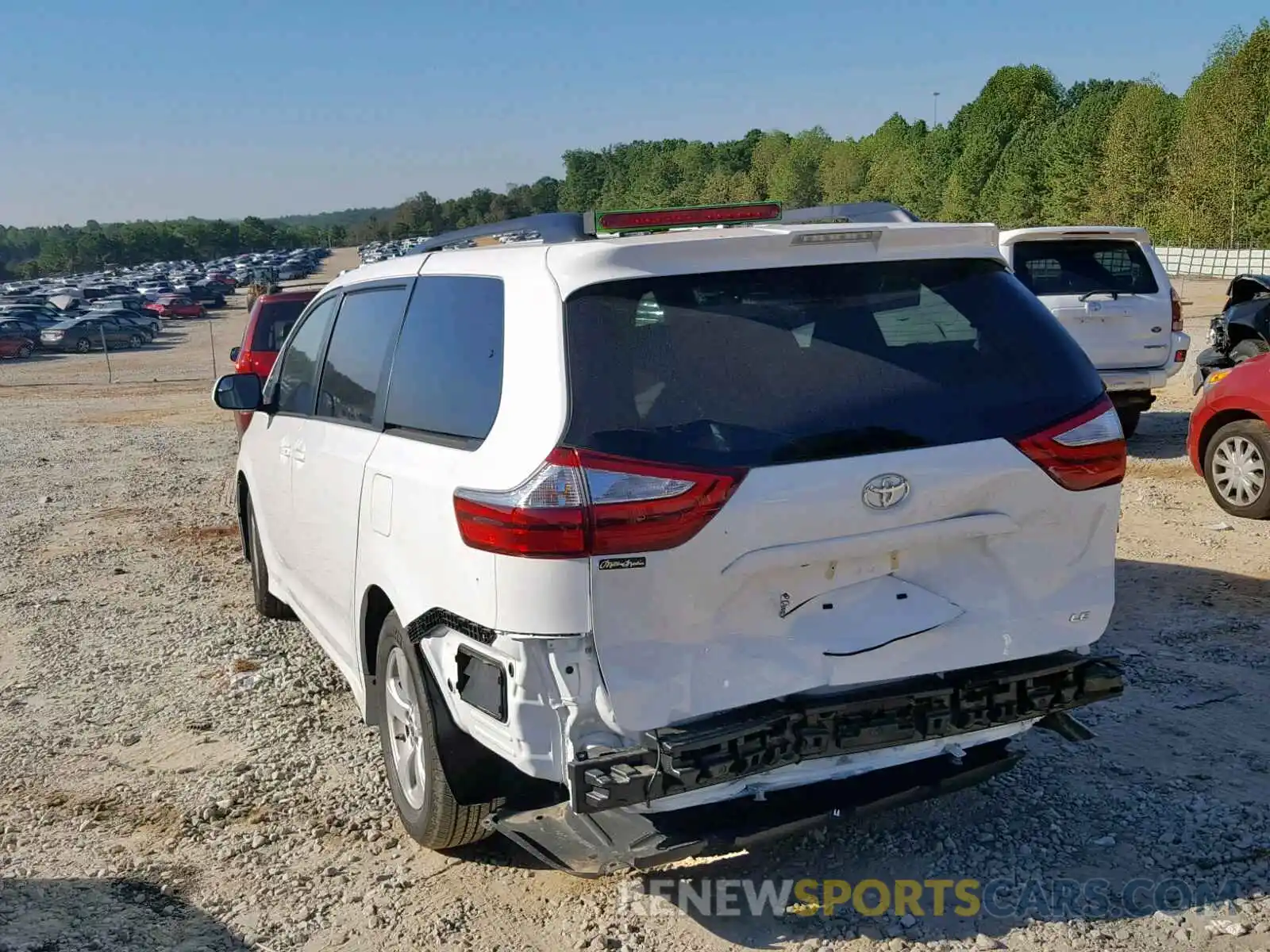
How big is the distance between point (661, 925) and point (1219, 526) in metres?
5.88

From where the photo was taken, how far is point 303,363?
518cm

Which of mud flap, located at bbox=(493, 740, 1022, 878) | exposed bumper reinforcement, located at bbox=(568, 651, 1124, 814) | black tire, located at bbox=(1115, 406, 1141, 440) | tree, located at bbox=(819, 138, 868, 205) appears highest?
tree, located at bbox=(819, 138, 868, 205)

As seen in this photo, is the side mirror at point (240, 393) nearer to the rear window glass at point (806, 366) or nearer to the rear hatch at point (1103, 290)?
the rear window glass at point (806, 366)

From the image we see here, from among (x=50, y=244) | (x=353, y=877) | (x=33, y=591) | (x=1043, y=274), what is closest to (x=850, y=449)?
(x=353, y=877)

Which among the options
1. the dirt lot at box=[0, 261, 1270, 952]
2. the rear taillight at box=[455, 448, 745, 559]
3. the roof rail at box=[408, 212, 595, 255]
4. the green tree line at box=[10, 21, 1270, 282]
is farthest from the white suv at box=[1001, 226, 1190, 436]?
the green tree line at box=[10, 21, 1270, 282]

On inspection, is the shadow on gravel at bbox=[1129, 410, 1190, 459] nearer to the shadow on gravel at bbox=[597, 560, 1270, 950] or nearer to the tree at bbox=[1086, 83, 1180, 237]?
the shadow on gravel at bbox=[597, 560, 1270, 950]

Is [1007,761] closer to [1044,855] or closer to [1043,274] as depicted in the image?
[1044,855]

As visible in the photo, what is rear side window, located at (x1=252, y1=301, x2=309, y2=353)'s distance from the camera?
12750 mm

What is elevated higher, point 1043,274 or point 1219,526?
point 1043,274

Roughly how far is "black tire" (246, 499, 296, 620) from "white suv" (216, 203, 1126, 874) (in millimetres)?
2914

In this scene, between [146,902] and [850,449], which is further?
[146,902]

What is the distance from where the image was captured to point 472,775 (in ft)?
11.3

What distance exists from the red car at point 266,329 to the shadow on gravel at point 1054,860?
32.9 feet

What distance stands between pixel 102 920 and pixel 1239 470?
7.33 metres
